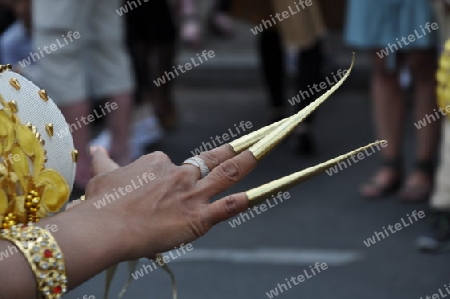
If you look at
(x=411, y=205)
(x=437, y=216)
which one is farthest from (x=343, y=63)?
(x=437, y=216)

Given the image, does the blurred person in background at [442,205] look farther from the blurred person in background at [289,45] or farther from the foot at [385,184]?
the blurred person in background at [289,45]

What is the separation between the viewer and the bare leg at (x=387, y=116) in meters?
5.67

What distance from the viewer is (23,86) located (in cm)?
142

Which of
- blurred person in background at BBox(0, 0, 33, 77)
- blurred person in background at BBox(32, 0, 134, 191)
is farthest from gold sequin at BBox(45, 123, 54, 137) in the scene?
blurred person in background at BBox(0, 0, 33, 77)

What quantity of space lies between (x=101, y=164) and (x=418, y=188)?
429cm

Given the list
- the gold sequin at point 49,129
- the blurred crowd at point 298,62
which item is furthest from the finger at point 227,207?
the blurred crowd at point 298,62

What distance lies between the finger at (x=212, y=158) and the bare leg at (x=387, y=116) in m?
4.26

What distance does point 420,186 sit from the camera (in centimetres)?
569

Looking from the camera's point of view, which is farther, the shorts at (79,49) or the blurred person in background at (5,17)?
the blurred person in background at (5,17)

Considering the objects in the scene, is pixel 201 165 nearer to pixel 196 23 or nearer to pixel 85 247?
pixel 85 247

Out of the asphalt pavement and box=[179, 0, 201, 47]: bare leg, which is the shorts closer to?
the asphalt pavement

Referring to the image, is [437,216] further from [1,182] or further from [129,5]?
[1,182]

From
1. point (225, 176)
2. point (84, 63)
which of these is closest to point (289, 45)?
point (84, 63)

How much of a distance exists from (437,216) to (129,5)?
9.18 ft
